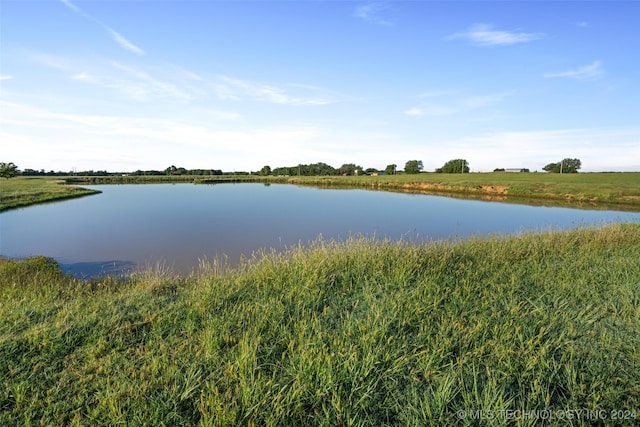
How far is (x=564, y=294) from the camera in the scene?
521 centimetres

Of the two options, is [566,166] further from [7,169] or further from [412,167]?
[7,169]

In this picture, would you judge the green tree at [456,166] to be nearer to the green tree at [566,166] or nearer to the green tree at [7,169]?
the green tree at [566,166]

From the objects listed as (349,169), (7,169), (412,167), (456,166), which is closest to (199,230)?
(7,169)

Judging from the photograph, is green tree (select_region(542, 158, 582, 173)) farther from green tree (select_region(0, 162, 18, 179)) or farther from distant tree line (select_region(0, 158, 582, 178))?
green tree (select_region(0, 162, 18, 179))

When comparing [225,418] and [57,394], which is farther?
[57,394]

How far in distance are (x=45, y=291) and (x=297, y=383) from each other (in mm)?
5716

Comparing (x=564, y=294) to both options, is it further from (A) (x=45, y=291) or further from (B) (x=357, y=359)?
(A) (x=45, y=291)

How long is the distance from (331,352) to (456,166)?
112485mm

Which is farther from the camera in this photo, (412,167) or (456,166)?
(412,167)

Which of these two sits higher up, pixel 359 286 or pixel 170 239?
pixel 359 286

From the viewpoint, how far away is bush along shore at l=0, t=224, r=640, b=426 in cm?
263

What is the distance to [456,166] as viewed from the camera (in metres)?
105

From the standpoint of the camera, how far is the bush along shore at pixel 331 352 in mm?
2627

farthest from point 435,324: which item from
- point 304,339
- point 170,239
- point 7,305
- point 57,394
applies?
point 170,239
